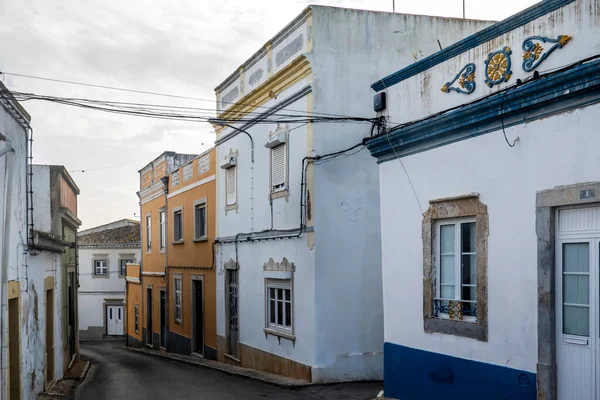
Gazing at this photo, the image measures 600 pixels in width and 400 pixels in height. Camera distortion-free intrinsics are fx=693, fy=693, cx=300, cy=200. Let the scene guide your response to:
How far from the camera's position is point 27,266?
11.4 metres

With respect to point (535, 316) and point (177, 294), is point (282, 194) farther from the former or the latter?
point (177, 294)

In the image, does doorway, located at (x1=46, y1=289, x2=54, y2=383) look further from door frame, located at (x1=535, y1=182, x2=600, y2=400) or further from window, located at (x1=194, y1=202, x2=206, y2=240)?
door frame, located at (x1=535, y1=182, x2=600, y2=400)

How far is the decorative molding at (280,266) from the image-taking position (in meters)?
13.9

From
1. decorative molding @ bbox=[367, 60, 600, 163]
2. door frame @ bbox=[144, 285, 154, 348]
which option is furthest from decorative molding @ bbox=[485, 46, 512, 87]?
door frame @ bbox=[144, 285, 154, 348]

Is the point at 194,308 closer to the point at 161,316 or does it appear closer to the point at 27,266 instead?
the point at 161,316

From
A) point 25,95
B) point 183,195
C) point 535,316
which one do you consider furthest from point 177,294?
point 535,316

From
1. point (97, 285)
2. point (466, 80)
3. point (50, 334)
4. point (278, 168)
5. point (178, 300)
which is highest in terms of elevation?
point (466, 80)

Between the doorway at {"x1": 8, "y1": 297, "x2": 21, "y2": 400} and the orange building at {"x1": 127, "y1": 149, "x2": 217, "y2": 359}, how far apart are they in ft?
28.9

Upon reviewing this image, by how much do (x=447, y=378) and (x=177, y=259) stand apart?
50.7 ft

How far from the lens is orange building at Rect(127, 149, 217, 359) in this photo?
64.8 ft

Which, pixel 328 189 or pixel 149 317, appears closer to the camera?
pixel 328 189

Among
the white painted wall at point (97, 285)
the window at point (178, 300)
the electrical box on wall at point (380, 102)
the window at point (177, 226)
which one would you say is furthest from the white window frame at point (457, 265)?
the white painted wall at point (97, 285)

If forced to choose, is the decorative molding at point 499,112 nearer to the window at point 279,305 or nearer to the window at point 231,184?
the window at point 279,305

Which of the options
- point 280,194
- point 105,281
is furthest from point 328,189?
point 105,281
